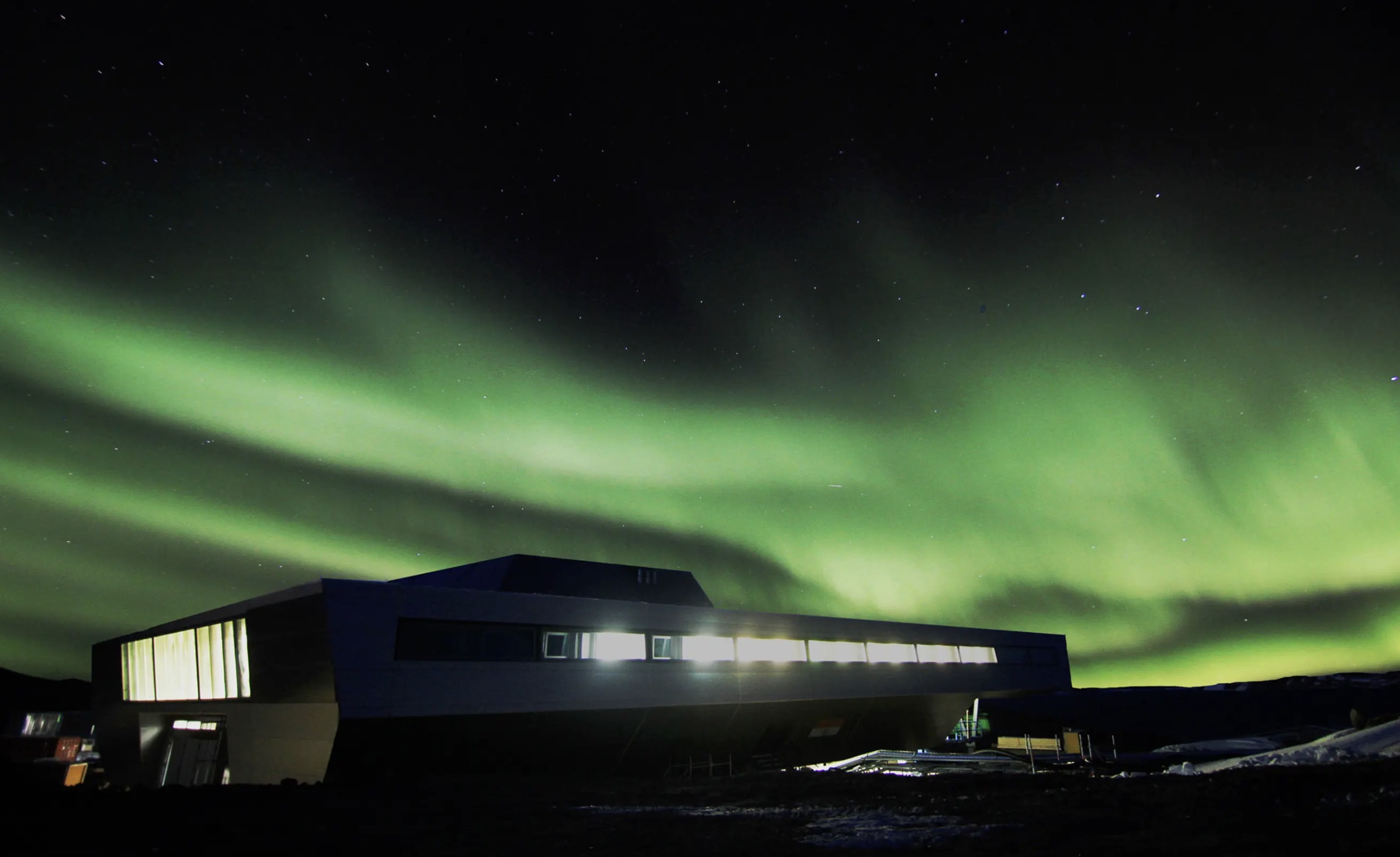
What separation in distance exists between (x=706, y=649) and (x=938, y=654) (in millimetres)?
19788

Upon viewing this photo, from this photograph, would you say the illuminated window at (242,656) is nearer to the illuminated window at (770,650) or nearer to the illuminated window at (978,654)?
the illuminated window at (770,650)

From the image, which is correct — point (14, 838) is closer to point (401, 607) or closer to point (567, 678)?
point (401, 607)

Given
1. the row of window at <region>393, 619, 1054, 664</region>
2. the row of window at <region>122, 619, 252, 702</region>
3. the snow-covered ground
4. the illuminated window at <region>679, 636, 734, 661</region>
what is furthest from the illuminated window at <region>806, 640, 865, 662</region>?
the row of window at <region>122, 619, 252, 702</region>

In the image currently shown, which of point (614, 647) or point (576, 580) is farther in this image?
point (576, 580)

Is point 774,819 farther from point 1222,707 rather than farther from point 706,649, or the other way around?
point 1222,707

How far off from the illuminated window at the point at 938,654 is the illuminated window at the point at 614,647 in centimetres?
2165

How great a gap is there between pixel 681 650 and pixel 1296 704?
625 ft

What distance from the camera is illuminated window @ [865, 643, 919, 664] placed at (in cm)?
4356

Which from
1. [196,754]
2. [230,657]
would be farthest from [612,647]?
[196,754]

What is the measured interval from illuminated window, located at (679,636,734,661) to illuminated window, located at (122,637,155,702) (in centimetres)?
2793

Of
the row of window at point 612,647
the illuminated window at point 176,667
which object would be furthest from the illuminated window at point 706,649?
the illuminated window at point 176,667

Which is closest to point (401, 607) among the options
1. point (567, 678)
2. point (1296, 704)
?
point (567, 678)

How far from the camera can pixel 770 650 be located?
38.2 m

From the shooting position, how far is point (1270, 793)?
43.5ft
